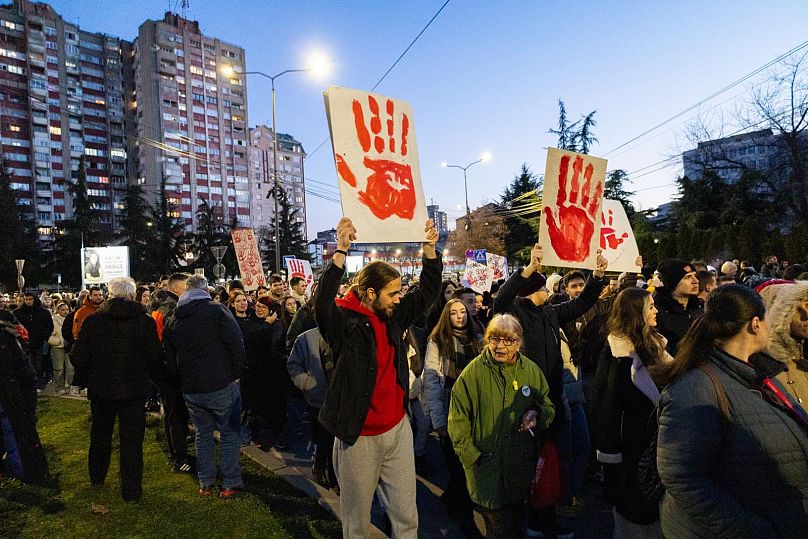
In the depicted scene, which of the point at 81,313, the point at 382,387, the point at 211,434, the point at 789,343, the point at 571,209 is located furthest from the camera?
the point at 81,313

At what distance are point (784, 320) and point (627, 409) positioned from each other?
1079 millimetres

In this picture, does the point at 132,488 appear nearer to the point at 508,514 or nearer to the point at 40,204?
the point at 508,514

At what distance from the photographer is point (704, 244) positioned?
2378cm

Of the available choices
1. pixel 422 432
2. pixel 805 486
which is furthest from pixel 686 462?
pixel 422 432

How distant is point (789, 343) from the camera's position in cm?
266

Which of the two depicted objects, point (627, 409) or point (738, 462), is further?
point (627, 409)

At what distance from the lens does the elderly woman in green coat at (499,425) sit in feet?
11.6

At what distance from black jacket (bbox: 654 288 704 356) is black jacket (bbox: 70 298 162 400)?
14.9 ft

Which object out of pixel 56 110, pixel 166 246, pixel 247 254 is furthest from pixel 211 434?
pixel 56 110

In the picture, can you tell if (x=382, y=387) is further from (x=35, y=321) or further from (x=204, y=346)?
(x=35, y=321)

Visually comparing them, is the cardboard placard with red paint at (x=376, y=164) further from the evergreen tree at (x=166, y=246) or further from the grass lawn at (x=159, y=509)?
the evergreen tree at (x=166, y=246)

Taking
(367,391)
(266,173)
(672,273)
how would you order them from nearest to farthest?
1. (367,391)
2. (672,273)
3. (266,173)

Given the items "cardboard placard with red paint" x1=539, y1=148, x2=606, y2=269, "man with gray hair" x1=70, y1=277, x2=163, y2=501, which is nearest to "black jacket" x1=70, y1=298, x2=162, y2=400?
"man with gray hair" x1=70, y1=277, x2=163, y2=501

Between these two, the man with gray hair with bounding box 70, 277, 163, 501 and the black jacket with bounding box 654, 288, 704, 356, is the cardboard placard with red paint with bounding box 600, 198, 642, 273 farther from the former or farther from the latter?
the man with gray hair with bounding box 70, 277, 163, 501
